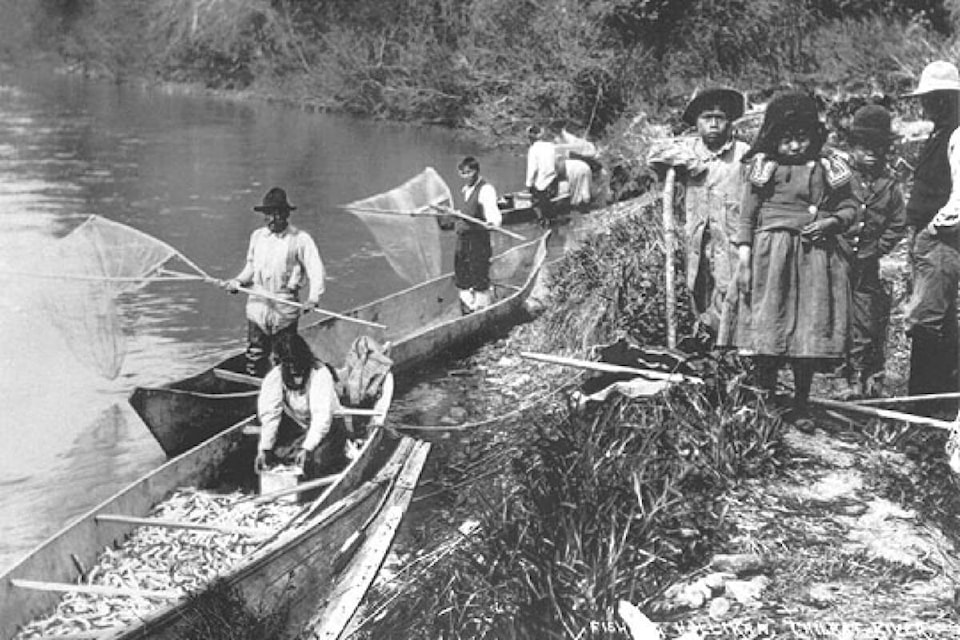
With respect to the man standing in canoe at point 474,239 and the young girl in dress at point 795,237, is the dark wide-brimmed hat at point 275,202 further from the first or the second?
the young girl in dress at point 795,237

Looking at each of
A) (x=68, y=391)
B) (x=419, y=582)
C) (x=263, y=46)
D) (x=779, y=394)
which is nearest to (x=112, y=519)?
(x=419, y=582)

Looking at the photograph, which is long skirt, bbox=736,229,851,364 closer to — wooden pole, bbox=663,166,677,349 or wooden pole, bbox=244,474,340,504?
wooden pole, bbox=663,166,677,349

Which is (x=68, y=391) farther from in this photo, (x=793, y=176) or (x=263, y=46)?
(x=263, y=46)

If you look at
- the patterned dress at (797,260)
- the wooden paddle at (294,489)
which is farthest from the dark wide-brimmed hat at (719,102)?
the wooden paddle at (294,489)

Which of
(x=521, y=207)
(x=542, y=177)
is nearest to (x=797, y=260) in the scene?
(x=542, y=177)

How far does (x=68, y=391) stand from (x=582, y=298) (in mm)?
5413

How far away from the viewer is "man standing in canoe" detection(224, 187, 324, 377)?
28.3ft

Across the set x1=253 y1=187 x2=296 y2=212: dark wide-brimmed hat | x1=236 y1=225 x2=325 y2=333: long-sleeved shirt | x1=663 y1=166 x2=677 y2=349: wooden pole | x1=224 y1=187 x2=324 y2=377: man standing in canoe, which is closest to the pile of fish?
x1=224 y1=187 x2=324 y2=377: man standing in canoe

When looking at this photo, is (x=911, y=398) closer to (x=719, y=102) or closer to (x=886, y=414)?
(x=886, y=414)

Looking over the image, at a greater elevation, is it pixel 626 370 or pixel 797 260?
pixel 797 260

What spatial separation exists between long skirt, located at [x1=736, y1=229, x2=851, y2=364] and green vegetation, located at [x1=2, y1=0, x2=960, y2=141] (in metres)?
11.1

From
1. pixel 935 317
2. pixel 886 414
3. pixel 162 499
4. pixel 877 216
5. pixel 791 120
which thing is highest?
pixel 791 120

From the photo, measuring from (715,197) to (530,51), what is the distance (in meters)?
21.0

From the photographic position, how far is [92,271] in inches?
356
